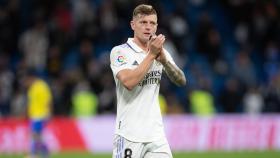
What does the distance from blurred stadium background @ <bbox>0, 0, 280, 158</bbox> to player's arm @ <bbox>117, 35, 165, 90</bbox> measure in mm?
10430

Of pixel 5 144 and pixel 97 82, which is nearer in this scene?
pixel 5 144

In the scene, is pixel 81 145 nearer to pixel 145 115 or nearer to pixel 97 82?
pixel 97 82

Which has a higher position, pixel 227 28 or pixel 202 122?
pixel 227 28

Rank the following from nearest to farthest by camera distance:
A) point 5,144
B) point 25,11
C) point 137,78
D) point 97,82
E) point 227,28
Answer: point 137,78 < point 5,144 < point 97,82 < point 25,11 < point 227,28

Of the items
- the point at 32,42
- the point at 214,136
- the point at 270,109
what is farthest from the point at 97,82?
the point at 270,109

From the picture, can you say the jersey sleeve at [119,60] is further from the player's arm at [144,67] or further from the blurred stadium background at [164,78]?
the blurred stadium background at [164,78]

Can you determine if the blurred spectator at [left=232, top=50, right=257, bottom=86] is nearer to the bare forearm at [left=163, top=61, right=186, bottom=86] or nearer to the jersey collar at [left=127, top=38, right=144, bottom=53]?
the bare forearm at [left=163, top=61, right=186, bottom=86]

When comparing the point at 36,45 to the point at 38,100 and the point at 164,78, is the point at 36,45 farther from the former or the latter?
the point at 38,100

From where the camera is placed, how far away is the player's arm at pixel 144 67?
622 cm

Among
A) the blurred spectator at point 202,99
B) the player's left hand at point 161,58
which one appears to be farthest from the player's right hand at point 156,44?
the blurred spectator at point 202,99

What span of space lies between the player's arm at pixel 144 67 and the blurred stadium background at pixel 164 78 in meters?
10.4

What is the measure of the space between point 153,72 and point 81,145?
36.3 feet

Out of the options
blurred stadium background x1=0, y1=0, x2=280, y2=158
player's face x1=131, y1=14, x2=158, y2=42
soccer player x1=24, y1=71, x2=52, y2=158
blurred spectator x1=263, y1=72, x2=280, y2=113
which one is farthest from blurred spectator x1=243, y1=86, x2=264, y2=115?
player's face x1=131, y1=14, x2=158, y2=42

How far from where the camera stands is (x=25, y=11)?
69.9 ft
